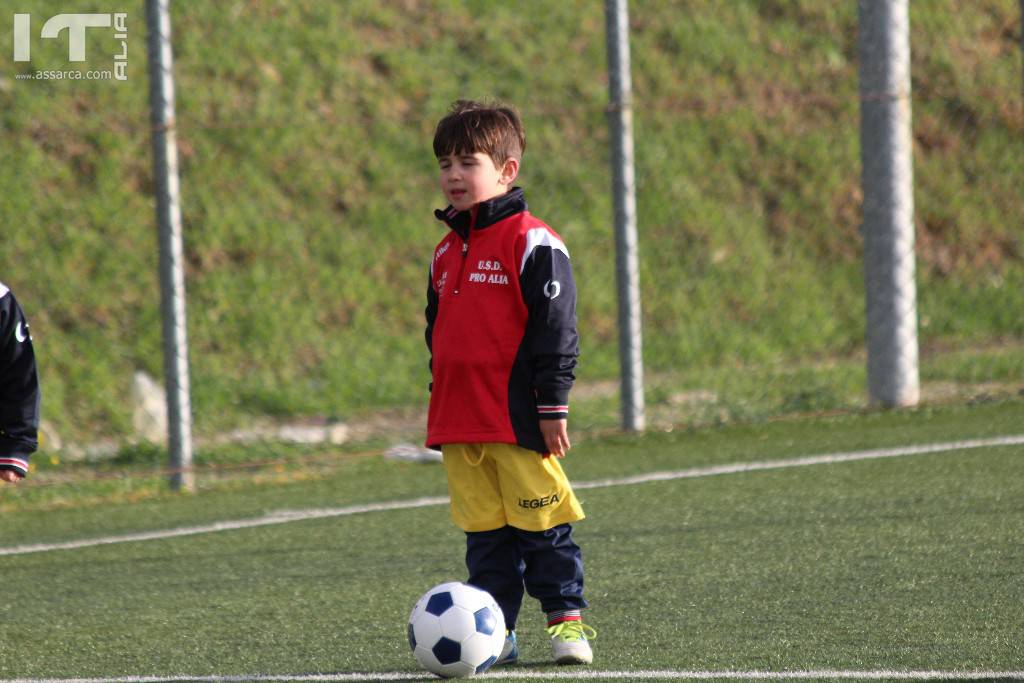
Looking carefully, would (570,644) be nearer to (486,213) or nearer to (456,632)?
(456,632)

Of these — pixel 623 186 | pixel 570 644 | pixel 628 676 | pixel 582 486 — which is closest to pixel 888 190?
pixel 623 186

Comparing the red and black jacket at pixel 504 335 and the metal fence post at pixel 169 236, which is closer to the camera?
the red and black jacket at pixel 504 335

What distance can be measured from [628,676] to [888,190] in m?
4.59

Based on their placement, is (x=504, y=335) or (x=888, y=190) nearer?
(x=504, y=335)

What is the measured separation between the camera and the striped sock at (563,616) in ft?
11.7

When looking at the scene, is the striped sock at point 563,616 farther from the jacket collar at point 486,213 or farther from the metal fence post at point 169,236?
the metal fence post at point 169,236

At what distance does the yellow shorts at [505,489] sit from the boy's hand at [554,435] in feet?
0.20

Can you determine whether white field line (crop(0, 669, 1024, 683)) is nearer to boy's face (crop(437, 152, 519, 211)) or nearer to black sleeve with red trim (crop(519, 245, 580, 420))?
black sleeve with red trim (crop(519, 245, 580, 420))

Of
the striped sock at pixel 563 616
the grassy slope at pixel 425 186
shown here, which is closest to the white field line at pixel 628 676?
the striped sock at pixel 563 616

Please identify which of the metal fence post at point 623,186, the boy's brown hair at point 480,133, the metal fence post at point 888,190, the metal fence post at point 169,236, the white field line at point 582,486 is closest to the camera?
the boy's brown hair at point 480,133

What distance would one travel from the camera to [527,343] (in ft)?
11.8

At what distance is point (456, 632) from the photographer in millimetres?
3375

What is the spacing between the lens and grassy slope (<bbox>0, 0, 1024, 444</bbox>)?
30.6 ft

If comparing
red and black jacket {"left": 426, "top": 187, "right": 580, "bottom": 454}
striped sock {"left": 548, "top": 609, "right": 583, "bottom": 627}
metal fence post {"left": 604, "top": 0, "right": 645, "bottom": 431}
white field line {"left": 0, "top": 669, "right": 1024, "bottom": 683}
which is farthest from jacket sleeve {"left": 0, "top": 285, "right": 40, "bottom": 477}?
metal fence post {"left": 604, "top": 0, "right": 645, "bottom": 431}
